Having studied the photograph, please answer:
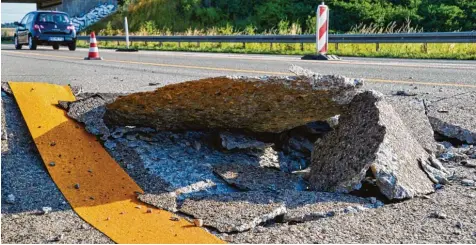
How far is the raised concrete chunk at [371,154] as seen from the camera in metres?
2.48

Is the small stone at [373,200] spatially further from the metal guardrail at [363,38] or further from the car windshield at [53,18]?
the car windshield at [53,18]

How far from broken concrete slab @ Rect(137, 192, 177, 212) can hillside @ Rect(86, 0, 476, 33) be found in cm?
1867

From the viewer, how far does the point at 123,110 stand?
10.00 ft

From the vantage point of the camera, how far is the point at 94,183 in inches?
103

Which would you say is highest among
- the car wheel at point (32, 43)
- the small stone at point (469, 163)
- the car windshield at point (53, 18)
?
the car windshield at point (53, 18)

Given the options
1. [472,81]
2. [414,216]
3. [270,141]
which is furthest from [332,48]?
[414,216]

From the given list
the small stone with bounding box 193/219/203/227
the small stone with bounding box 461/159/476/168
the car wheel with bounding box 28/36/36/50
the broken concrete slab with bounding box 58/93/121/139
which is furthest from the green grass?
the small stone with bounding box 193/219/203/227

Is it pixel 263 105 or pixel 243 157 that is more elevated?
pixel 263 105

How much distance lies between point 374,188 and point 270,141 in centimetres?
91

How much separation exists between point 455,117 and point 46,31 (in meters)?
17.4

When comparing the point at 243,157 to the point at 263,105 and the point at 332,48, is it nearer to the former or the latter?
the point at 263,105

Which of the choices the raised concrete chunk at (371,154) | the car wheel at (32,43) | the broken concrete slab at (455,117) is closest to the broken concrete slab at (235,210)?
the raised concrete chunk at (371,154)

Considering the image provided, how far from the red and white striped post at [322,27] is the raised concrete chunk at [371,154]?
8670 mm

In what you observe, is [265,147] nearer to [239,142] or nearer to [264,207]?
[239,142]
